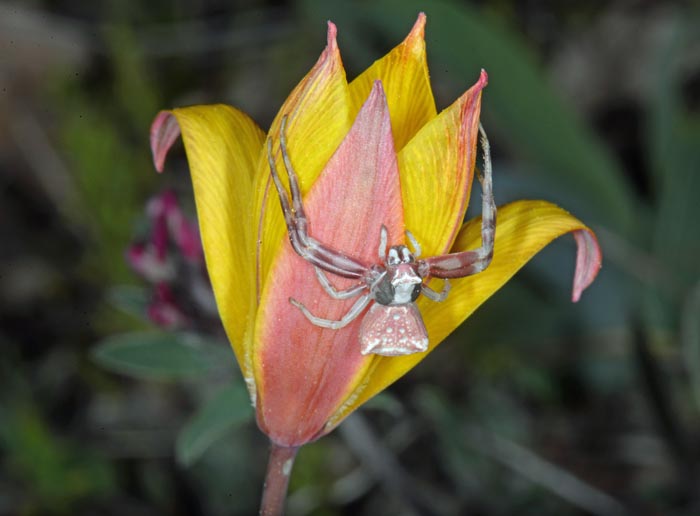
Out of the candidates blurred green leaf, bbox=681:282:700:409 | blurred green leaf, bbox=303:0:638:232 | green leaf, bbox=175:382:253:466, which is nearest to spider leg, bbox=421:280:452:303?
green leaf, bbox=175:382:253:466

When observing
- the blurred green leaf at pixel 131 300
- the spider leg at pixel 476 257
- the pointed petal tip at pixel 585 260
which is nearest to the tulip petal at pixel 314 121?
the spider leg at pixel 476 257

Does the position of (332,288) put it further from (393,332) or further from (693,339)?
(693,339)

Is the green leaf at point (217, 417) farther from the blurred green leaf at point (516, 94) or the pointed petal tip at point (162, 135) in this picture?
the blurred green leaf at point (516, 94)

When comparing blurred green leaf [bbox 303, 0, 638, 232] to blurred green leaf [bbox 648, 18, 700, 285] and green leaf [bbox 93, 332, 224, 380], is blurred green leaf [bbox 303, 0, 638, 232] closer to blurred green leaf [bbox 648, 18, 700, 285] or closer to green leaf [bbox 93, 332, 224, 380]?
blurred green leaf [bbox 648, 18, 700, 285]

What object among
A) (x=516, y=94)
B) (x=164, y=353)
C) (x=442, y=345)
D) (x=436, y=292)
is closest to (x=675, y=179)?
(x=516, y=94)

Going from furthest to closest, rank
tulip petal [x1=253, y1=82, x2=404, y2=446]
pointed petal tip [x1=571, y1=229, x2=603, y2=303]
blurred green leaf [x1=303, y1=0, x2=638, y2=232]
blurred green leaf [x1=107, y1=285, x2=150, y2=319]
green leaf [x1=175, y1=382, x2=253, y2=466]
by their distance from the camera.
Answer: blurred green leaf [x1=303, y1=0, x2=638, y2=232] < blurred green leaf [x1=107, y1=285, x2=150, y2=319] < green leaf [x1=175, y1=382, x2=253, y2=466] < pointed petal tip [x1=571, y1=229, x2=603, y2=303] < tulip petal [x1=253, y1=82, x2=404, y2=446]

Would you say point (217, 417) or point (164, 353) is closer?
point (217, 417)
